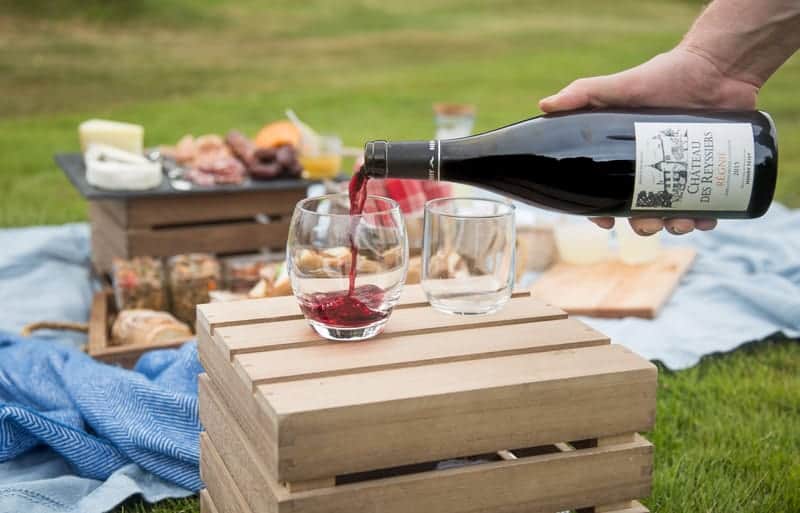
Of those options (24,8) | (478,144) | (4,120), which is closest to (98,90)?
(4,120)

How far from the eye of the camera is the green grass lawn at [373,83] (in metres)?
2.67

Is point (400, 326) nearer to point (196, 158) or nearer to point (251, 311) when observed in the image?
point (251, 311)

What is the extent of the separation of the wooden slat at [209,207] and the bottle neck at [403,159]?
1928 millimetres

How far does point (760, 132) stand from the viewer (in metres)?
1.90

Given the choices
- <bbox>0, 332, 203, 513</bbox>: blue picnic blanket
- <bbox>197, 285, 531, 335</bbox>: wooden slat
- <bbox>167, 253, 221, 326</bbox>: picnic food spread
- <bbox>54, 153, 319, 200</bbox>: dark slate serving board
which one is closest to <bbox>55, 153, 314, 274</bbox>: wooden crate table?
<bbox>54, 153, 319, 200</bbox>: dark slate serving board

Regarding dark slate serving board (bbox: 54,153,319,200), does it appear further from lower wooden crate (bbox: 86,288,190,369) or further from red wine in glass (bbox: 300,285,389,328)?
red wine in glass (bbox: 300,285,389,328)

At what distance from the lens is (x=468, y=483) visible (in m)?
1.61

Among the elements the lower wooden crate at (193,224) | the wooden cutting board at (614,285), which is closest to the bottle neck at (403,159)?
the wooden cutting board at (614,285)

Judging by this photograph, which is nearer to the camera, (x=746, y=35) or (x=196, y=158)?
(x=746, y=35)

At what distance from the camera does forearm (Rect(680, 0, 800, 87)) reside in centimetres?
214

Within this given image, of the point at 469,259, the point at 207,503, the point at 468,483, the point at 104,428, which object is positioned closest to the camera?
the point at 468,483

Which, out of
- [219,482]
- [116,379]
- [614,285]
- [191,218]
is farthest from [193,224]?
[219,482]

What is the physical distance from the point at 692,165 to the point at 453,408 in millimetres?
642

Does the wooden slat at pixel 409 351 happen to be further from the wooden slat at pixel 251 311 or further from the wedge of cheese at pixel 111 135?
the wedge of cheese at pixel 111 135
